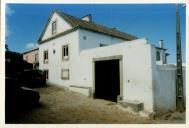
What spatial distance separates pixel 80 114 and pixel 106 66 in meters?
4.13

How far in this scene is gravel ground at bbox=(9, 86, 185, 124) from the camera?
6.26m

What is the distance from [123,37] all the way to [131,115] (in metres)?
8.66

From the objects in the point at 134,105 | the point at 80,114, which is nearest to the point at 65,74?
the point at 80,114

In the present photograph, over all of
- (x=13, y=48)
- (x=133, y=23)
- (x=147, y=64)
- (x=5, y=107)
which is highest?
(x=133, y=23)

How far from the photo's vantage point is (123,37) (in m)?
15.2

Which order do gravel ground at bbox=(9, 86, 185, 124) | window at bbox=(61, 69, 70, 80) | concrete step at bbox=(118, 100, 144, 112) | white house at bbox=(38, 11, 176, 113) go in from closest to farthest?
gravel ground at bbox=(9, 86, 185, 124) < concrete step at bbox=(118, 100, 144, 112) < white house at bbox=(38, 11, 176, 113) < window at bbox=(61, 69, 70, 80)

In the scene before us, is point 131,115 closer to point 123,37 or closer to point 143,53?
point 143,53

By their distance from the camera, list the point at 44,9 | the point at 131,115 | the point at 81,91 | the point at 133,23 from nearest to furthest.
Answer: the point at 44,9, the point at 133,23, the point at 131,115, the point at 81,91

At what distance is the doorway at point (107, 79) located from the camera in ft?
34.1

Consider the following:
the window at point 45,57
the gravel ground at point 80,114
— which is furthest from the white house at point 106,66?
the gravel ground at point 80,114

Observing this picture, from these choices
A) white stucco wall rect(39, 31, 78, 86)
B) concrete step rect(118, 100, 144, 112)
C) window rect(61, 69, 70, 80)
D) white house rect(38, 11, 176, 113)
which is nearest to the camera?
concrete step rect(118, 100, 144, 112)

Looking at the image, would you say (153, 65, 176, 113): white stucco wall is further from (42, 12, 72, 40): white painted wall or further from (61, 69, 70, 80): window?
(42, 12, 72, 40): white painted wall

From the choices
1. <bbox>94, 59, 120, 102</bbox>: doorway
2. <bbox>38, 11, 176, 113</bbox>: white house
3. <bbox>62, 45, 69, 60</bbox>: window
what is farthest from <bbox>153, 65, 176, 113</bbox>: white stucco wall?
<bbox>62, 45, 69, 60</bbox>: window

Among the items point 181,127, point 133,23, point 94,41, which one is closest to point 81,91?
point 94,41
